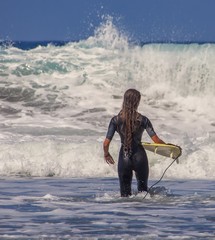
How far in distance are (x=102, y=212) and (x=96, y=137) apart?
8.29 meters

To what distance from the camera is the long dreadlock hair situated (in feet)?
35.4

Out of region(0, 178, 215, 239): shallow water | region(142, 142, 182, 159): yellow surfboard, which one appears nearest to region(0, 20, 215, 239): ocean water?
region(0, 178, 215, 239): shallow water

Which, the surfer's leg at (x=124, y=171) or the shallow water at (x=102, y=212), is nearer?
the shallow water at (x=102, y=212)

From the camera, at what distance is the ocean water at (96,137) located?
9.92 meters

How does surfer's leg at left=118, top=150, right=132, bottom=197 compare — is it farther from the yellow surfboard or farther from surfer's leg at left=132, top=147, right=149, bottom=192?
the yellow surfboard

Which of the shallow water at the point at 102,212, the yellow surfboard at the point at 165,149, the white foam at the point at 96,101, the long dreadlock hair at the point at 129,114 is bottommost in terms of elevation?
the shallow water at the point at 102,212

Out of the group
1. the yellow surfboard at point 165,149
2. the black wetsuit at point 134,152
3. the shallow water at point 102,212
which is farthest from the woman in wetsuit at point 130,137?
the shallow water at point 102,212

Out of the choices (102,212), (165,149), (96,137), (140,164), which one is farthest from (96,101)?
(102,212)

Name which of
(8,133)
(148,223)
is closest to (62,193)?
(148,223)

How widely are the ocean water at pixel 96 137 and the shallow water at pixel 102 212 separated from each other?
0.4 inches

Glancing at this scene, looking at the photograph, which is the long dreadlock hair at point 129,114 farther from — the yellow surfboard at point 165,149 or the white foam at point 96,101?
the white foam at point 96,101

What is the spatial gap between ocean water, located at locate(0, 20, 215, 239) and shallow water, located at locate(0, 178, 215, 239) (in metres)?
0.01

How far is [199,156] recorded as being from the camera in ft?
52.2

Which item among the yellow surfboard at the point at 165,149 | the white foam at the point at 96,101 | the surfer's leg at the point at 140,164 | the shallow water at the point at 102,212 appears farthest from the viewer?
the white foam at the point at 96,101
